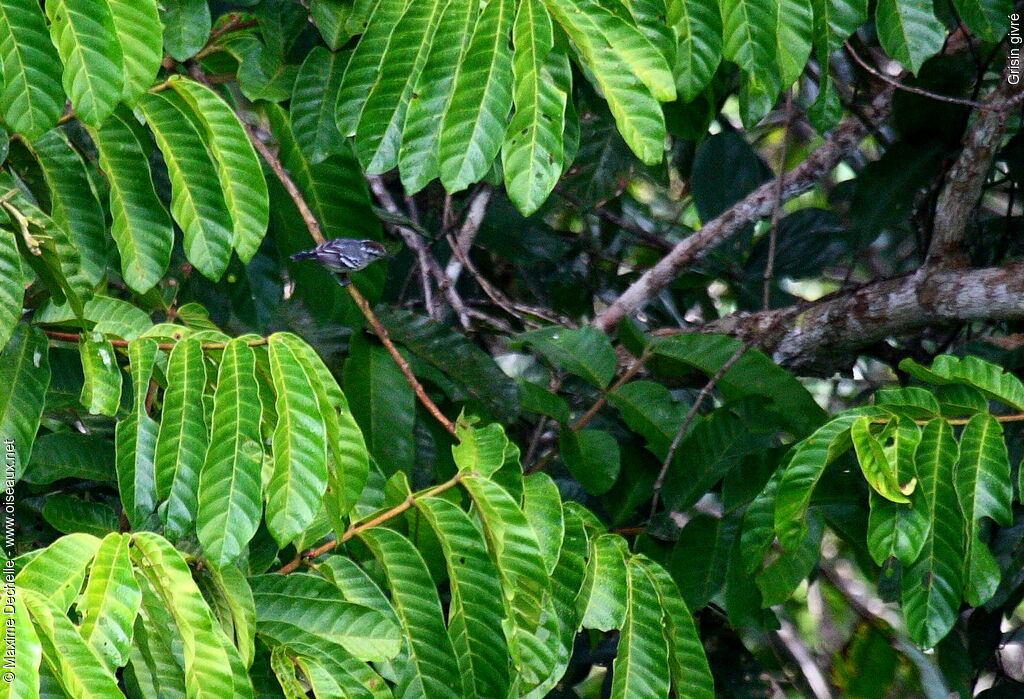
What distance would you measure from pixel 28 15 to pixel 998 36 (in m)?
1.22

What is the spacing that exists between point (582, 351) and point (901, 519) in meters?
0.69

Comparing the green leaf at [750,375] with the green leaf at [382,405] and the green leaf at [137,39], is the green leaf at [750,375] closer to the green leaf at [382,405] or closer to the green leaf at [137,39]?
the green leaf at [382,405]

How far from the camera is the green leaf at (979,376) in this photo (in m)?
1.38

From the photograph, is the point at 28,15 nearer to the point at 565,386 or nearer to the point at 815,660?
the point at 565,386

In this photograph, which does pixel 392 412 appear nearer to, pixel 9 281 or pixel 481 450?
pixel 481 450

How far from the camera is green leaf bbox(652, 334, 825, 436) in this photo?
186 cm

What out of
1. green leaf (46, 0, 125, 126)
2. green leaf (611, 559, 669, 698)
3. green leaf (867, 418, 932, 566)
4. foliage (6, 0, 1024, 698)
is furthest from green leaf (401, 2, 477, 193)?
green leaf (867, 418, 932, 566)

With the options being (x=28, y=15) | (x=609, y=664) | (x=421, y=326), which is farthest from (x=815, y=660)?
(x=28, y=15)

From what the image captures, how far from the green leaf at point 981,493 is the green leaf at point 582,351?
0.68 metres

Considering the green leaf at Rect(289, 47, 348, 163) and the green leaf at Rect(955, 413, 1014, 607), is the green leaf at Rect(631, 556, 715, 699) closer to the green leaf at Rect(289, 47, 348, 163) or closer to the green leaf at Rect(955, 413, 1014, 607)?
the green leaf at Rect(955, 413, 1014, 607)

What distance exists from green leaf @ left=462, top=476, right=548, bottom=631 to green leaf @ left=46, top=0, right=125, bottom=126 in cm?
58

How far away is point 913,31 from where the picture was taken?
151cm

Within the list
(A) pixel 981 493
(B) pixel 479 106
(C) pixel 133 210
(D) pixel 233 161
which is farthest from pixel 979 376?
(C) pixel 133 210

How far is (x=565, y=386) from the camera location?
7.79ft
